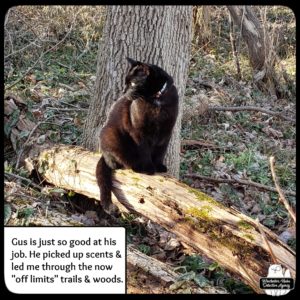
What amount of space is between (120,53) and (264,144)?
198 centimetres

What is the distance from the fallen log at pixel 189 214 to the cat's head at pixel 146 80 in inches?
23.6

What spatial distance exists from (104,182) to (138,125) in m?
0.48

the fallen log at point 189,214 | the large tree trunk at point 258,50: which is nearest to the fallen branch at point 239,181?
the fallen log at point 189,214

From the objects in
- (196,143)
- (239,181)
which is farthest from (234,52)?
(239,181)

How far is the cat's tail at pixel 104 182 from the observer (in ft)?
10.7

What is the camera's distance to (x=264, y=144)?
4.77 m

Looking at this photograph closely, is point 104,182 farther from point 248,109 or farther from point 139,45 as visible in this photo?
point 248,109

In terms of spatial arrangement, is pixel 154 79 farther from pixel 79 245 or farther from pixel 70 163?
pixel 79 245

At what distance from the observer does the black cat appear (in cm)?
324

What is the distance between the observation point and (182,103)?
3738 mm

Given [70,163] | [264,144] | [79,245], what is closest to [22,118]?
[70,163]
